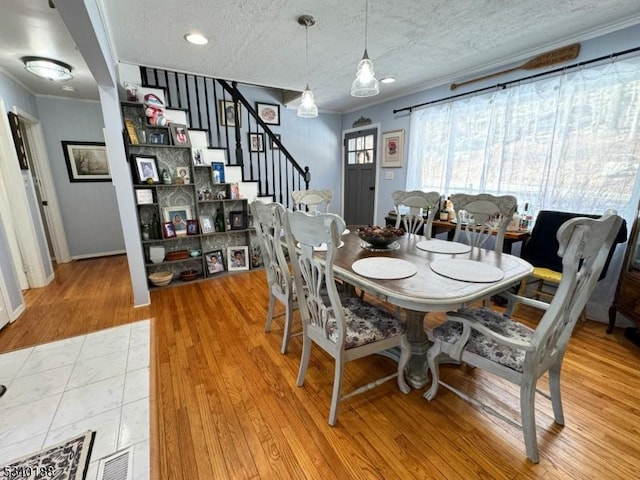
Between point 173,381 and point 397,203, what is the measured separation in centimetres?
230

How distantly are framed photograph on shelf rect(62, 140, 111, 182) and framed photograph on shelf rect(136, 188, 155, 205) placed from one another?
1.98 metres

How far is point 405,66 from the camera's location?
3141 millimetres

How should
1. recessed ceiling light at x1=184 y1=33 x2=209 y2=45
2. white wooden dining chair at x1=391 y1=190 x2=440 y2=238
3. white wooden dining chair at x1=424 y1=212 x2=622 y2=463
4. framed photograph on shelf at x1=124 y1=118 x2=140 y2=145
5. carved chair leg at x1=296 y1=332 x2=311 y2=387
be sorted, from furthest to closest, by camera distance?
framed photograph on shelf at x1=124 y1=118 x2=140 y2=145 < white wooden dining chair at x1=391 y1=190 x2=440 y2=238 < recessed ceiling light at x1=184 y1=33 x2=209 y2=45 < carved chair leg at x1=296 y1=332 x2=311 y2=387 < white wooden dining chair at x1=424 y1=212 x2=622 y2=463

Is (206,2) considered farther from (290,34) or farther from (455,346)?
(455,346)

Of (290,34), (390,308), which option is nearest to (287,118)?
(290,34)

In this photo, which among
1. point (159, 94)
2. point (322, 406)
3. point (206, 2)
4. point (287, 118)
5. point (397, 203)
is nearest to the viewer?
point (322, 406)

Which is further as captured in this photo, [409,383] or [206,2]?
[206,2]

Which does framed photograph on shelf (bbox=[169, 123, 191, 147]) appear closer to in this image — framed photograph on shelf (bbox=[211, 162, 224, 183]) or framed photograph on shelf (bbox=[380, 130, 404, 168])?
framed photograph on shelf (bbox=[211, 162, 224, 183])

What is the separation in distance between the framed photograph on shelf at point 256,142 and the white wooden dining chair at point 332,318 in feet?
11.4

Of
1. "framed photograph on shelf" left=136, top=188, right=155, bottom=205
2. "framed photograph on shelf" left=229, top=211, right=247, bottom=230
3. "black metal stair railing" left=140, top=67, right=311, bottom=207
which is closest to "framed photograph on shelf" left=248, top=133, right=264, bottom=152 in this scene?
"black metal stair railing" left=140, top=67, right=311, bottom=207

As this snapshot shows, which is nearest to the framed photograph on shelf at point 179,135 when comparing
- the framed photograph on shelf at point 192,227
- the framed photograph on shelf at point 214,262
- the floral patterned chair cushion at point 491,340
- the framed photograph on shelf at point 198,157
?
the framed photograph on shelf at point 198,157

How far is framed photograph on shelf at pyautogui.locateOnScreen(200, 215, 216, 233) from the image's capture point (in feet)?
11.5

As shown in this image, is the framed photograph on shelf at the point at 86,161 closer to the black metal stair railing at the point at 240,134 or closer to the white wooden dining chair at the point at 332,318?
the black metal stair railing at the point at 240,134

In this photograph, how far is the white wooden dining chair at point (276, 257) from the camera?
1.78 metres
